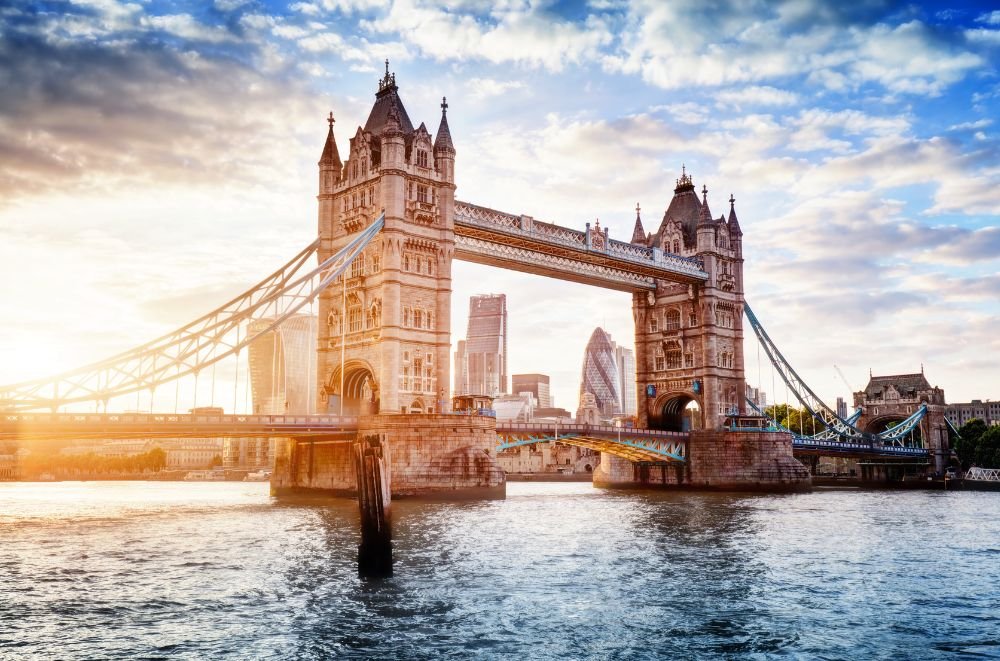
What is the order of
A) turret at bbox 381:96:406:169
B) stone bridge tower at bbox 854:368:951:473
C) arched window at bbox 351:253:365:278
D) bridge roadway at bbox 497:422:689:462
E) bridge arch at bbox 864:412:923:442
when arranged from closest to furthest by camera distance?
turret at bbox 381:96:406:169, arched window at bbox 351:253:365:278, bridge roadway at bbox 497:422:689:462, stone bridge tower at bbox 854:368:951:473, bridge arch at bbox 864:412:923:442

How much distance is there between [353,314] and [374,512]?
40.6 metres

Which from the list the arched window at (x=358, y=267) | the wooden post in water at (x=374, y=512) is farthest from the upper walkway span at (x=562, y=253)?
the wooden post in water at (x=374, y=512)

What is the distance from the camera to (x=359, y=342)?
216 ft

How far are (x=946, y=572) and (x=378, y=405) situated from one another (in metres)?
42.4

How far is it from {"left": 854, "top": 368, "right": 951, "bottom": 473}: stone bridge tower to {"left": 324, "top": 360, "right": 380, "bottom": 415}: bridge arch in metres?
79.1

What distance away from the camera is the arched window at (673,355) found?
90938 mm

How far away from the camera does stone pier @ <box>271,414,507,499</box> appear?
58.2 m

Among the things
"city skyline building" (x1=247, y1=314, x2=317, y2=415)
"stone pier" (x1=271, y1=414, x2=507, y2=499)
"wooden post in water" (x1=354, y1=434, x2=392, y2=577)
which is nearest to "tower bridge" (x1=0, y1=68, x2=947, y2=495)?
"stone pier" (x1=271, y1=414, x2=507, y2=499)

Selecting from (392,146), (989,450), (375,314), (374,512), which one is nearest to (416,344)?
(375,314)

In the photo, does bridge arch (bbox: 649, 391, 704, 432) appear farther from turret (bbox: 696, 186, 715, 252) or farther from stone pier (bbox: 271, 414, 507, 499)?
stone pier (bbox: 271, 414, 507, 499)

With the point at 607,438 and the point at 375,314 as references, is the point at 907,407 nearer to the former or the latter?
the point at 607,438

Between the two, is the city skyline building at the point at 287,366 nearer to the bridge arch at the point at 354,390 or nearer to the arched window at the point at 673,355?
the arched window at the point at 673,355

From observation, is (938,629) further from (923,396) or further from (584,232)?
(923,396)

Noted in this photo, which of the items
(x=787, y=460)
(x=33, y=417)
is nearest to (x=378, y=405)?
(x=33, y=417)
